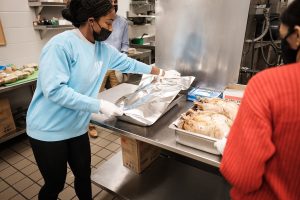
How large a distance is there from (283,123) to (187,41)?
119 cm

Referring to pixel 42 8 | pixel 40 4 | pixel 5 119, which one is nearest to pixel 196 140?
pixel 5 119

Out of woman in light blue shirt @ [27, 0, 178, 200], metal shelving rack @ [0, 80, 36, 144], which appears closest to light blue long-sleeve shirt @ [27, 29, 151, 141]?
woman in light blue shirt @ [27, 0, 178, 200]

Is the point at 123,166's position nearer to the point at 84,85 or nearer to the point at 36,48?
the point at 84,85

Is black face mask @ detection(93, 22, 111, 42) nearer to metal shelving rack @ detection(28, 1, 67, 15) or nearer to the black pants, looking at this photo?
the black pants

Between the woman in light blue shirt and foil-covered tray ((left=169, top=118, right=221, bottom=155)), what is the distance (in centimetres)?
34

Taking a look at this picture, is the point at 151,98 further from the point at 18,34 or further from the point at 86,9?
the point at 18,34

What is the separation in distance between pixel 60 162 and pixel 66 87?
1.49ft

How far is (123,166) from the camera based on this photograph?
6.05 feet

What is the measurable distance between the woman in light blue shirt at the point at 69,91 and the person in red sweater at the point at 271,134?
2.21 ft

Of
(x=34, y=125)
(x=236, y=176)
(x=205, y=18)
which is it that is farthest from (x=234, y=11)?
(x=34, y=125)

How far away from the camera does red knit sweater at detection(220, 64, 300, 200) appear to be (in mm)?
567

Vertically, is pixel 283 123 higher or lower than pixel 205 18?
lower

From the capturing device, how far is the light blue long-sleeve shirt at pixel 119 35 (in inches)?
114

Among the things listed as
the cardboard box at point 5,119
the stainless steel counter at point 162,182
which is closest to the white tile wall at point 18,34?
the cardboard box at point 5,119
